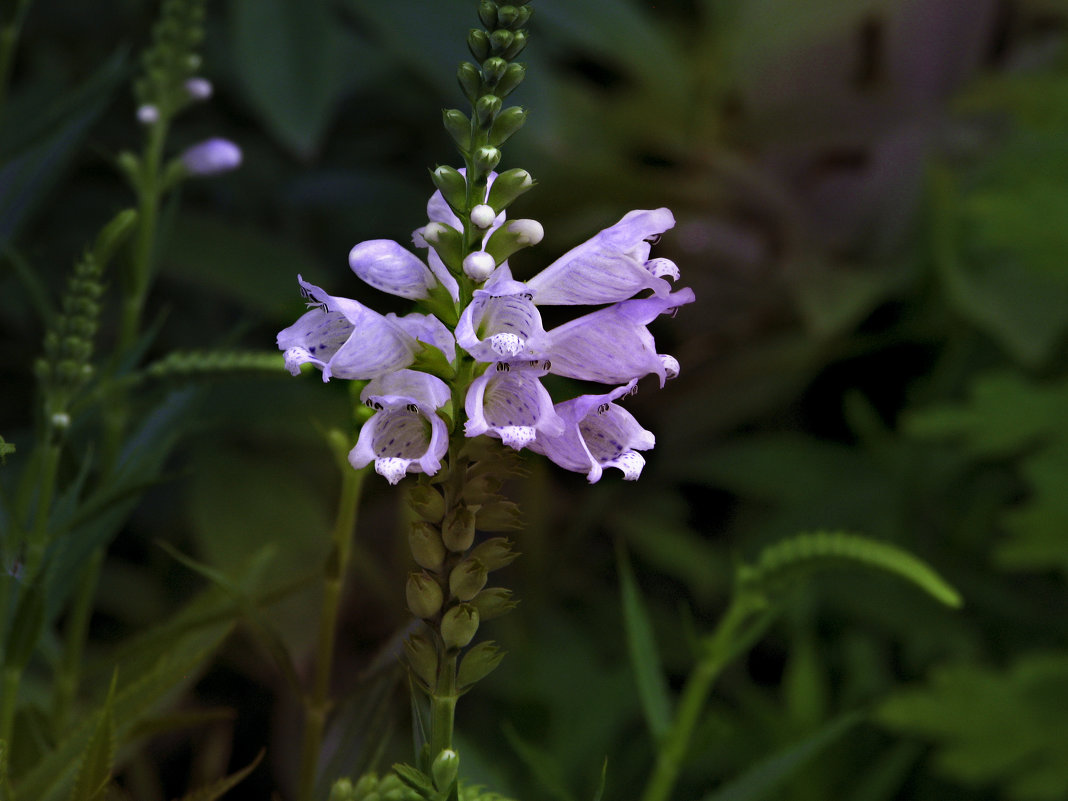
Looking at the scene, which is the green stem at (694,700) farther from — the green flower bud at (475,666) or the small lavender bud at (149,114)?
the small lavender bud at (149,114)

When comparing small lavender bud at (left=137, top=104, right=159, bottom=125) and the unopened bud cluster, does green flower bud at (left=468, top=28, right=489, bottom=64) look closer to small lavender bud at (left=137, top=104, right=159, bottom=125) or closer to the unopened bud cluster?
the unopened bud cluster

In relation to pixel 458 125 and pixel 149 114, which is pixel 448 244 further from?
pixel 149 114

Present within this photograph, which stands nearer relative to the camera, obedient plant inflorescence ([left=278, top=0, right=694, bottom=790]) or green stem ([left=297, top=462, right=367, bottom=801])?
obedient plant inflorescence ([left=278, top=0, right=694, bottom=790])

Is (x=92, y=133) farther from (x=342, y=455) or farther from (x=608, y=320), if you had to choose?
(x=608, y=320)

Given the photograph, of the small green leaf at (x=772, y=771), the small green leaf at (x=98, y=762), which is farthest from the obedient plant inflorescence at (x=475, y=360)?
the small green leaf at (x=772, y=771)

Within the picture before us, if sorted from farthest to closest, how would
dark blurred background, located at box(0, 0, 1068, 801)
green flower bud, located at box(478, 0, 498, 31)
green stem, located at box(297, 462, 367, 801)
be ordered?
dark blurred background, located at box(0, 0, 1068, 801)
green stem, located at box(297, 462, 367, 801)
green flower bud, located at box(478, 0, 498, 31)

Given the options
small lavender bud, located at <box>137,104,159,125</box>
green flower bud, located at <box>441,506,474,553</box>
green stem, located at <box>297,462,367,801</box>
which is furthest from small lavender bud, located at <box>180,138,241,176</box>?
green flower bud, located at <box>441,506,474,553</box>

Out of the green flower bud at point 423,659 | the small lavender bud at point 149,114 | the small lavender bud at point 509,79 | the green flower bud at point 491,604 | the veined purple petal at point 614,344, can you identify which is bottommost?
the green flower bud at point 423,659
